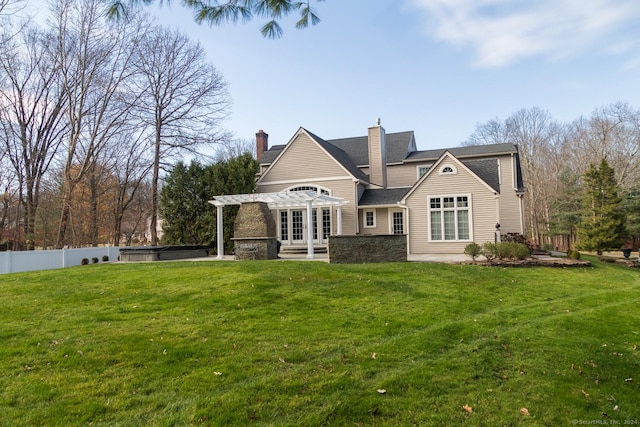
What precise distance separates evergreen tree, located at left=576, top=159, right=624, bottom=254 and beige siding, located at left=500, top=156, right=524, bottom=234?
7.22 meters

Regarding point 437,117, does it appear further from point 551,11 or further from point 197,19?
point 197,19

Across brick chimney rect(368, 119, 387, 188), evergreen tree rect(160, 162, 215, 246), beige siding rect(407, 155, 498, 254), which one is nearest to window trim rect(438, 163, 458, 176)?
beige siding rect(407, 155, 498, 254)

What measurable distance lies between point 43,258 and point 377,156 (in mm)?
17120

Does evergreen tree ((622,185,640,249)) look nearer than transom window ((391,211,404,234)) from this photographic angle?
No

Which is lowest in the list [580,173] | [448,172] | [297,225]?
[297,225]

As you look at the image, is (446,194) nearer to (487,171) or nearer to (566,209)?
(487,171)

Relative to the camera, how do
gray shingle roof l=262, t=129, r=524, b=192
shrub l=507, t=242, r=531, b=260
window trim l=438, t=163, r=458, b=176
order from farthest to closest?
gray shingle roof l=262, t=129, r=524, b=192 → window trim l=438, t=163, r=458, b=176 → shrub l=507, t=242, r=531, b=260

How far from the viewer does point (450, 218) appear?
17.5m

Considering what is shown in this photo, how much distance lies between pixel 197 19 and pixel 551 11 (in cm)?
579

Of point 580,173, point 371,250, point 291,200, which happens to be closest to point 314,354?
point 371,250

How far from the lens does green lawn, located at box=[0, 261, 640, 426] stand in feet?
12.5

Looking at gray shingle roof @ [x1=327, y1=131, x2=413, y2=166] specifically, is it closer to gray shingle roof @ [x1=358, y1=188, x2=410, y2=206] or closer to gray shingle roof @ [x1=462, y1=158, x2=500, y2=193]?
gray shingle roof @ [x1=358, y1=188, x2=410, y2=206]

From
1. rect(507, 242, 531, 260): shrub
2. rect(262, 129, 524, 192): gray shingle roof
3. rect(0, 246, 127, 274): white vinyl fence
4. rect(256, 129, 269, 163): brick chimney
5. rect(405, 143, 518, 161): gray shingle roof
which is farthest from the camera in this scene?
rect(256, 129, 269, 163): brick chimney

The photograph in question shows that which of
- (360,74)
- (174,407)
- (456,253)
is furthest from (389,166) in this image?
(174,407)
